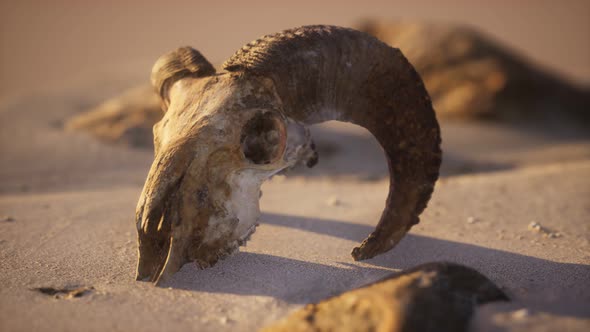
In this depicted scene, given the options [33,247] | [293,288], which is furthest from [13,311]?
[293,288]

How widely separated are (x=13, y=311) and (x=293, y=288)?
159 cm

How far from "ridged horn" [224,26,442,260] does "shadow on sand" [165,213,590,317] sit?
27 cm

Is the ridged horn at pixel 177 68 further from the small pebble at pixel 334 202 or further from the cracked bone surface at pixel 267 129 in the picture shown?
the small pebble at pixel 334 202

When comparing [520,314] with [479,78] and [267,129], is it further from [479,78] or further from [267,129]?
[479,78]

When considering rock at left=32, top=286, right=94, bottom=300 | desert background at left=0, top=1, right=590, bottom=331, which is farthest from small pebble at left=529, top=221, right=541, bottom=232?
rock at left=32, top=286, right=94, bottom=300

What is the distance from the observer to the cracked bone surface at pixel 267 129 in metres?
2.76

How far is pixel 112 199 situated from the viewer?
512 cm

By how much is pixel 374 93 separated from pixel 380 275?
1255mm

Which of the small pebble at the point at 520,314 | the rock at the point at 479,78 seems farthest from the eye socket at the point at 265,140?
the rock at the point at 479,78

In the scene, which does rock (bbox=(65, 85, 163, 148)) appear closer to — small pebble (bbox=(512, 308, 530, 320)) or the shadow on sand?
the shadow on sand

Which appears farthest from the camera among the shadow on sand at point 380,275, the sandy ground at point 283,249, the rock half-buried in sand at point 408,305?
the shadow on sand at point 380,275

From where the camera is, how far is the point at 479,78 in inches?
416

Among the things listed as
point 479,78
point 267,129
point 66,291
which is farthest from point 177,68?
point 479,78

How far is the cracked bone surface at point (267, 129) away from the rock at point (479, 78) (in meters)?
8.02
